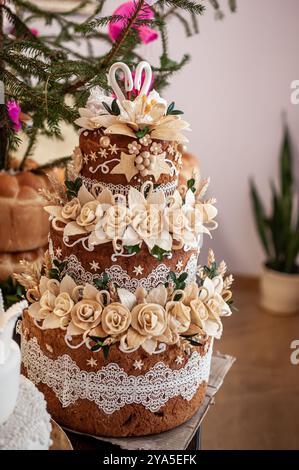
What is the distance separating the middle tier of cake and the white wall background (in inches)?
81.4

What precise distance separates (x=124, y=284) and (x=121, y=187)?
0.65 ft

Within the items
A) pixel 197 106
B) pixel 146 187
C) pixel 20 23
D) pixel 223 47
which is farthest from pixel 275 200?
pixel 146 187

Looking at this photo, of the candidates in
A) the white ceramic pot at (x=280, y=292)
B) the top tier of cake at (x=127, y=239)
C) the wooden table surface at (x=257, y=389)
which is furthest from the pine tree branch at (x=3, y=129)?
the white ceramic pot at (x=280, y=292)

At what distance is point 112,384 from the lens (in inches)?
45.6

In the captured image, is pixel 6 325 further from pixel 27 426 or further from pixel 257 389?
pixel 257 389

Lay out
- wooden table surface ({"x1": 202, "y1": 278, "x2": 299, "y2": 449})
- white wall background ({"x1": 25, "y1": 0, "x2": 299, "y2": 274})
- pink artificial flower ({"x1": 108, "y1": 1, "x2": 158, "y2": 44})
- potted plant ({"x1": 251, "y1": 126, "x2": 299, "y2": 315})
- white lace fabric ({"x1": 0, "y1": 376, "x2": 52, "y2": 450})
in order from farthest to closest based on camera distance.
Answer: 1. potted plant ({"x1": 251, "y1": 126, "x2": 299, "y2": 315})
2. white wall background ({"x1": 25, "y1": 0, "x2": 299, "y2": 274})
3. wooden table surface ({"x1": 202, "y1": 278, "x2": 299, "y2": 449})
4. pink artificial flower ({"x1": 108, "y1": 1, "x2": 158, "y2": 44})
5. white lace fabric ({"x1": 0, "y1": 376, "x2": 52, "y2": 450})

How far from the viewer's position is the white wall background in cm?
317

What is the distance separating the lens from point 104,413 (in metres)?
1.18

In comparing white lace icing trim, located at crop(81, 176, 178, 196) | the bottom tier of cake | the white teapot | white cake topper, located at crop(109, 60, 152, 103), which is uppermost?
white cake topper, located at crop(109, 60, 152, 103)

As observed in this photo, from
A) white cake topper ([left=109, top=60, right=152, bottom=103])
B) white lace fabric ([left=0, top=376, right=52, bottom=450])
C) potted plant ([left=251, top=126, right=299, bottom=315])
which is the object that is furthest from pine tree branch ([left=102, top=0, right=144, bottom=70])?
potted plant ([left=251, top=126, right=299, bottom=315])

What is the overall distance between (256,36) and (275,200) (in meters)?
0.93

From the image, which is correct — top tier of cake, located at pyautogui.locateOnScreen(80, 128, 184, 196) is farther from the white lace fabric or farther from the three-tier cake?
the white lace fabric

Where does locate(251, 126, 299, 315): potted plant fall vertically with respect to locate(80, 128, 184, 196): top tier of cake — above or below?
below

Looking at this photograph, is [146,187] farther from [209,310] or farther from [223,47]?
[223,47]
